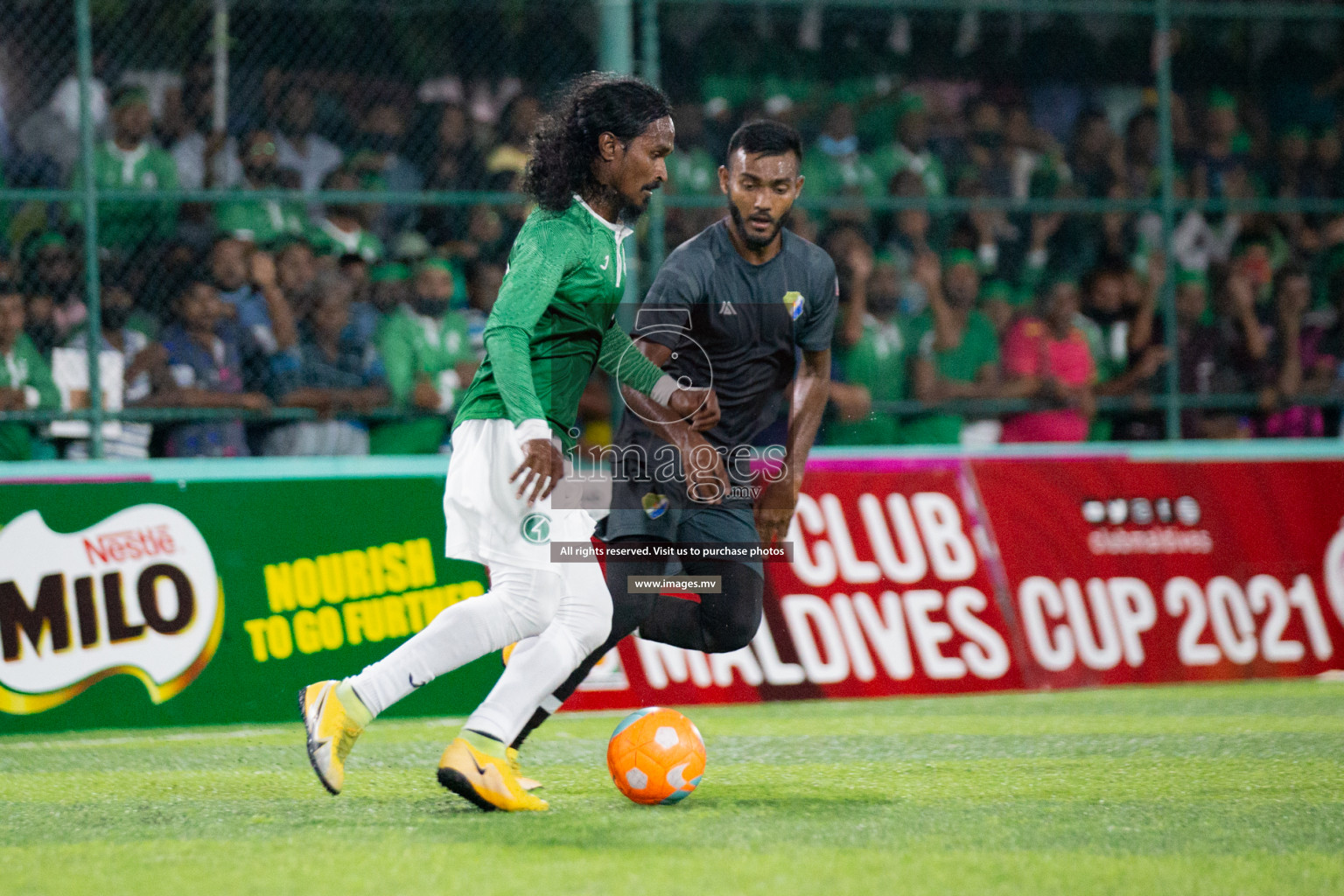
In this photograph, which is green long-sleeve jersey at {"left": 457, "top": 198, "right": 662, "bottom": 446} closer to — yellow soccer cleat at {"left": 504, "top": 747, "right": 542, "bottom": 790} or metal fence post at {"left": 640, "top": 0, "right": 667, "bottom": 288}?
yellow soccer cleat at {"left": 504, "top": 747, "right": 542, "bottom": 790}

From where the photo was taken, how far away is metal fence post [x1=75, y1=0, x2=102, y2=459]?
28.2 feet

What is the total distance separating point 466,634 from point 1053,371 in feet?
22.3

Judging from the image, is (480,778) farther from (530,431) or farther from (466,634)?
(530,431)

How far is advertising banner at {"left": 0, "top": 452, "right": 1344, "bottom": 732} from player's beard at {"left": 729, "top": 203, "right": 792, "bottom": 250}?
2.75 metres

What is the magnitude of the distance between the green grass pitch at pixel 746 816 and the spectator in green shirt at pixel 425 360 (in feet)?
7.15

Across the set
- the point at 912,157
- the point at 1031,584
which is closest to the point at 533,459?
the point at 1031,584

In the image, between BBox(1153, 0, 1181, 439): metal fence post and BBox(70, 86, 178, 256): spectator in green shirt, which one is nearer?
BBox(70, 86, 178, 256): spectator in green shirt

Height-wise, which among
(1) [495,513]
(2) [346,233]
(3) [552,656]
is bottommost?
(3) [552,656]

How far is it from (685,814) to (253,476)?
3.82 m

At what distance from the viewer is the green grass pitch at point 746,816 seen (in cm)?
396

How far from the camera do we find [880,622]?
8570 mm

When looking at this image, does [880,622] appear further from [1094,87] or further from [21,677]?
[1094,87]

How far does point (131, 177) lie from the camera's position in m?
9.72

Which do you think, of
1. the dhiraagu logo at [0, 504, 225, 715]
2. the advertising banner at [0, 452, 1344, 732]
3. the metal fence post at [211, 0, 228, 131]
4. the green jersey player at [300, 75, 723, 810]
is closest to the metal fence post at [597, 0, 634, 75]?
the advertising banner at [0, 452, 1344, 732]
